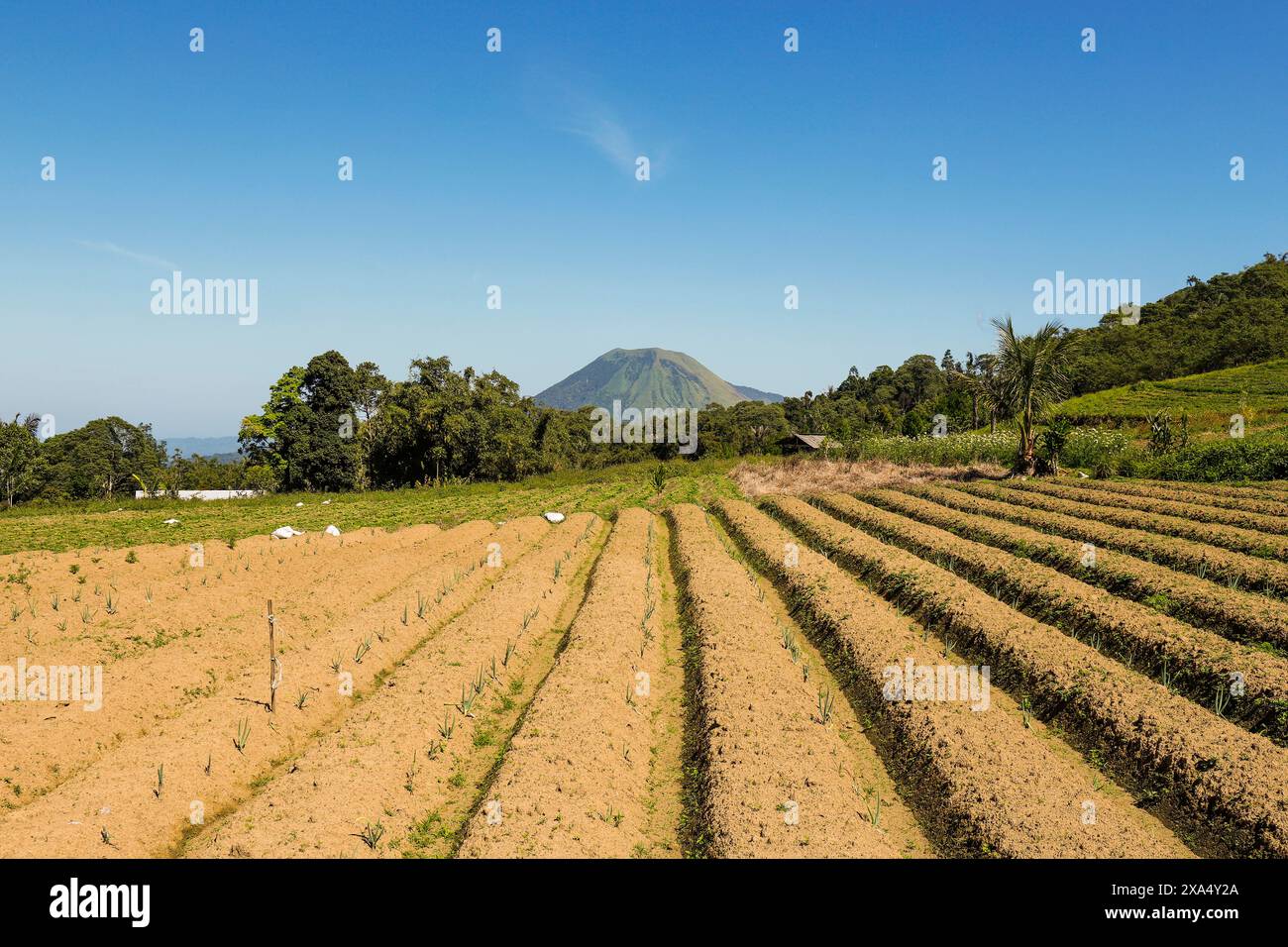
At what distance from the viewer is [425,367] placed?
159 ft

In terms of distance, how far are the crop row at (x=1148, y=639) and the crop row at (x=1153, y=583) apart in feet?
1.60

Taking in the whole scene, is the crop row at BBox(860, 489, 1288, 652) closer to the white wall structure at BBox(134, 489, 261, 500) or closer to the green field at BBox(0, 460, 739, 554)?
the green field at BBox(0, 460, 739, 554)

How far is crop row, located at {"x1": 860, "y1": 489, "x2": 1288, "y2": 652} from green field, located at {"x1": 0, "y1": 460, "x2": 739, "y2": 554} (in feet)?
49.2

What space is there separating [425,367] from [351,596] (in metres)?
36.8

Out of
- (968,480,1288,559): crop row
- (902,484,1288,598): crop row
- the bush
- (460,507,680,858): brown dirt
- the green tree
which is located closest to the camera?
(460,507,680,858): brown dirt

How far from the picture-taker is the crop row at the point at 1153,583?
998 centimetres

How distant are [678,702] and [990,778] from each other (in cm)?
418

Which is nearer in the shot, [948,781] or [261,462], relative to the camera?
[948,781]

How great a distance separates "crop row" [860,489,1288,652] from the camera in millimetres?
9984

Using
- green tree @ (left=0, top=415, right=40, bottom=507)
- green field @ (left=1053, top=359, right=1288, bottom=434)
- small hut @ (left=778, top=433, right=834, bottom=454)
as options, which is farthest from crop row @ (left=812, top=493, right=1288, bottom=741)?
green tree @ (left=0, top=415, right=40, bottom=507)

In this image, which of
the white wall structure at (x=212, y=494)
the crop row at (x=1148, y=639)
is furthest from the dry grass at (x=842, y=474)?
the white wall structure at (x=212, y=494)
